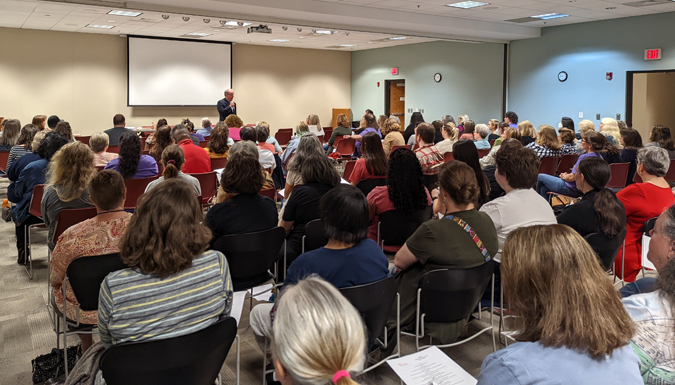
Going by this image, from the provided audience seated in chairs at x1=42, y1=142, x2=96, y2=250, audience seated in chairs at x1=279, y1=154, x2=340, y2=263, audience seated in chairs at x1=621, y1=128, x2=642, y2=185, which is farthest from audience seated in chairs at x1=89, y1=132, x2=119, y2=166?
audience seated in chairs at x1=621, y1=128, x2=642, y2=185

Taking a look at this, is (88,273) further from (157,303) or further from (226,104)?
(226,104)

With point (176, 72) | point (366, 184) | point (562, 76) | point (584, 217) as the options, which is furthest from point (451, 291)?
point (176, 72)

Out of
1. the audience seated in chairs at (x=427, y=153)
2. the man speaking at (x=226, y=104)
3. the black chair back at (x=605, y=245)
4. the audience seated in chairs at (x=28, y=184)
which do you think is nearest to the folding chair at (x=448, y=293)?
the black chair back at (x=605, y=245)

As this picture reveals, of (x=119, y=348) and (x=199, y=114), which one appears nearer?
(x=119, y=348)

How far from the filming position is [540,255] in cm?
141

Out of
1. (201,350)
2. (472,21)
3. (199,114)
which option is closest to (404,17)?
(472,21)

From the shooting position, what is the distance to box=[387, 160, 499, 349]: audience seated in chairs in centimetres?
278

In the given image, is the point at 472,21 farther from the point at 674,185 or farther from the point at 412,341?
the point at 412,341

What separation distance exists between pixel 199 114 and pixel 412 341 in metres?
13.1

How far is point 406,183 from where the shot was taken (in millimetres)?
3977

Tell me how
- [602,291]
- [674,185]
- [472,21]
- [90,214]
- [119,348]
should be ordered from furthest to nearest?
[472,21] < [674,185] < [90,214] < [119,348] < [602,291]

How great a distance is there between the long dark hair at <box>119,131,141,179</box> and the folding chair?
11.9 ft

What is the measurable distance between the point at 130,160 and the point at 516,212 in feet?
12.3

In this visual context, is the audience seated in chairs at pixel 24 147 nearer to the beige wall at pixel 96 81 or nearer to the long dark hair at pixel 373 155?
the long dark hair at pixel 373 155
